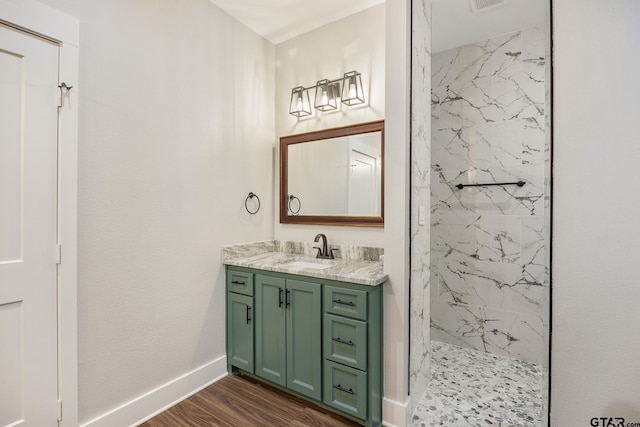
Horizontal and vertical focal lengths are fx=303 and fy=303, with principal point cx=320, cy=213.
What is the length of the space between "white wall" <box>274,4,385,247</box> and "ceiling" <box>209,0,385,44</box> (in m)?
0.06

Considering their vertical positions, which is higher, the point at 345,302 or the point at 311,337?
the point at 345,302

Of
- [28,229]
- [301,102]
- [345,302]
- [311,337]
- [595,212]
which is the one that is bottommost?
[311,337]

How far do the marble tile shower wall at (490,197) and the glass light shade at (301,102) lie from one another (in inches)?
51.6

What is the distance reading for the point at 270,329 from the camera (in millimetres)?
2225

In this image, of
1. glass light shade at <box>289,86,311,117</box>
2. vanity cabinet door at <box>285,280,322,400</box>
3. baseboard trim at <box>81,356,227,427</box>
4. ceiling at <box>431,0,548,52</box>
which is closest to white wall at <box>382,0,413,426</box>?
vanity cabinet door at <box>285,280,322,400</box>

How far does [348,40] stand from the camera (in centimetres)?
257

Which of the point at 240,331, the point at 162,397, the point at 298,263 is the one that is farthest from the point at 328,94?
the point at 162,397

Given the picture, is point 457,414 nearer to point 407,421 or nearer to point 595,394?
point 407,421

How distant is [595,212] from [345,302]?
1284 mm

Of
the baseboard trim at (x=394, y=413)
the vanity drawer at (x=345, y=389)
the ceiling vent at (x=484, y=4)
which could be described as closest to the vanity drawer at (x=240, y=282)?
the vanity drawer at (x=345, y=389)

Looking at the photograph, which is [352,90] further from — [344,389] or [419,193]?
[344,389]

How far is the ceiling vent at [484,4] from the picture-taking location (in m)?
2.31

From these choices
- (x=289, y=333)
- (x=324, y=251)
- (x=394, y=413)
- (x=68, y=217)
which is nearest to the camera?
(x=68, y=217)

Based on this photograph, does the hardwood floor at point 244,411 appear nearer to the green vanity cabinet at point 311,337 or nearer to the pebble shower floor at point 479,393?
the green vanity cabinet at point 311,337
